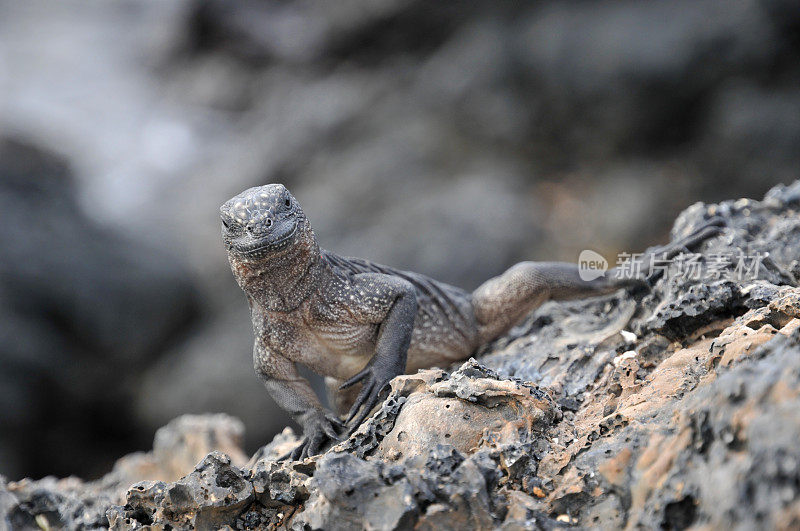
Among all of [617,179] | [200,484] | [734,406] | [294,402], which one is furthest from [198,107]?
[734,406]

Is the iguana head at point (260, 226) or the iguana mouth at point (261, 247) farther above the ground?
the iguana head at point (260, 226)

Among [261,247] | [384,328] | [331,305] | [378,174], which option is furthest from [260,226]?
[378,174]

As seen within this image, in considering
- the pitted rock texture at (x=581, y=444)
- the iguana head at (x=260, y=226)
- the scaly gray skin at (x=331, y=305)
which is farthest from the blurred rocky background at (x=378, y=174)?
the iguana head at (x=260, y=226)

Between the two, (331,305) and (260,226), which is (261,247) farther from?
(331,305)

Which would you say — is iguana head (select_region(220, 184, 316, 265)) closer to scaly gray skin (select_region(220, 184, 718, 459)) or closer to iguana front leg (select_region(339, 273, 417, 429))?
scaly gray skin (select_region(220, 184, 718, 459))

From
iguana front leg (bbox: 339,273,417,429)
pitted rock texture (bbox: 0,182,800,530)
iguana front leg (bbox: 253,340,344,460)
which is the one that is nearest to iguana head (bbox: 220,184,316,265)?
iguana front leg (bbox: 339,273,417,429)

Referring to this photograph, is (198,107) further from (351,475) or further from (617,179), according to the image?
(351,475)

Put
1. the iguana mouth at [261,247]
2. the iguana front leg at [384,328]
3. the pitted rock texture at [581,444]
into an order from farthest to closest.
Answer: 1. the iguana front leg at [384,328]
2. the iguana mouth at [261,247]
3. the pitted rock texture at [581,444]

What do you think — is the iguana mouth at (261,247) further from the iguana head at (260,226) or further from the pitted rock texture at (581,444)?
the pitted rock texture at (581,444)
